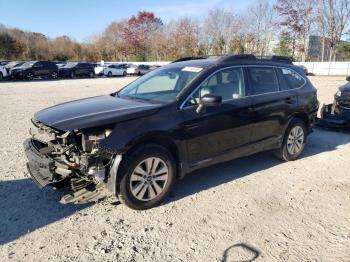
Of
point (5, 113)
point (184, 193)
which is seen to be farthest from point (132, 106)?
point (5, 113)

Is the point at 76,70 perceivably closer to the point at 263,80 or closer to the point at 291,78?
the point at 291,78

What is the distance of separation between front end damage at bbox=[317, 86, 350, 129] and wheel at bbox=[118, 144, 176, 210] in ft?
18.1

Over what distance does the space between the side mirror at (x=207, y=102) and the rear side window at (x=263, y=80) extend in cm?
110

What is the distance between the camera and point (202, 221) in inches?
146

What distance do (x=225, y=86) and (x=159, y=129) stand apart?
1407 mm

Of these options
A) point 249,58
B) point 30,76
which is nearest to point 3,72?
point 30,76

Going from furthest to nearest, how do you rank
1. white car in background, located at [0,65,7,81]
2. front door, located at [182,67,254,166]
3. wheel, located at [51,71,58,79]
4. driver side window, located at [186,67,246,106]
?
wheel, located at [51,71,58,79], white car in background, located at [0,65,7,81], driver side window, located at [186,67,246,106], front door, located at [182,67,254,166]

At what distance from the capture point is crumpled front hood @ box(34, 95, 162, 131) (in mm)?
3631

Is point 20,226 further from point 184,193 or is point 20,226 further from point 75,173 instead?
point 184,193

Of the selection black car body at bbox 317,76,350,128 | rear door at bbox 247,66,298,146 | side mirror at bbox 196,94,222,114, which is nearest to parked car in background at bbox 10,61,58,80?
black car body at bbox 317,76,350,128

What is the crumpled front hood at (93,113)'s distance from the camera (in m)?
3.63

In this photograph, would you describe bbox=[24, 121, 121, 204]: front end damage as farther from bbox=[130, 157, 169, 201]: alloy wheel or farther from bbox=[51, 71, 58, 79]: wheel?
bbox=[51, 71, 58, 79]: wheel

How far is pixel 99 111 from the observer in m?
3.98

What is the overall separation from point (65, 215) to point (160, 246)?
1300 millimetres
